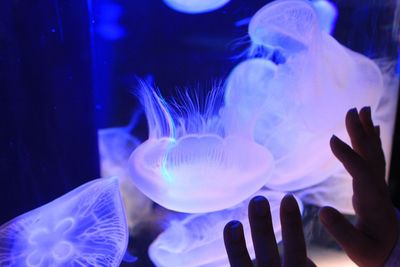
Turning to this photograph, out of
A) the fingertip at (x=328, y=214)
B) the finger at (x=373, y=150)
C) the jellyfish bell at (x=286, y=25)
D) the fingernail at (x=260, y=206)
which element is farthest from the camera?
the jellyfish bell at (x=286, y=25)

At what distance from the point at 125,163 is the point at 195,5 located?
0.43 metres

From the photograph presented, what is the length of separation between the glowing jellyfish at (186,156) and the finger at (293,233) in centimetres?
32

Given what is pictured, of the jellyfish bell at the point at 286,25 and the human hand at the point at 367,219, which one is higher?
the jellyfish bell at the point at 286,25

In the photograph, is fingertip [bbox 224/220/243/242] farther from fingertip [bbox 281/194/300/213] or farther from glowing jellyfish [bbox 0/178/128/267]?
glowing jellyfish [bbox 0/178/128/267]

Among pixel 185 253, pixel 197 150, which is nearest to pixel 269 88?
pixel 197 150

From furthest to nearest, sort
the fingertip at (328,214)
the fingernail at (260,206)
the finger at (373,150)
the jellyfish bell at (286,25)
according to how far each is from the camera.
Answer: the jellyfish bell at (286,25) < the finger at (373,150) < the fingertip at (328,214) < the fingernail at (260,206)

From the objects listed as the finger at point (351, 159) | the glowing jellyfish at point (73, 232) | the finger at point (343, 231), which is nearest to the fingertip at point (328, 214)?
the finger at point (343, 231)

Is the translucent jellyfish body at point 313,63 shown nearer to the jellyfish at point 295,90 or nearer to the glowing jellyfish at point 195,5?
the jellyfish at point 295,90

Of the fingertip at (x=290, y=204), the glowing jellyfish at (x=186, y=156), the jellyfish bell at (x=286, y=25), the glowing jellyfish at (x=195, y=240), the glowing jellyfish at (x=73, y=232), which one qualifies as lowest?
the glowing jellyfish at (x=195, y=240)

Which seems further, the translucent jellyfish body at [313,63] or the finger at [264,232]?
the translucent jellyfish body at [313,63]

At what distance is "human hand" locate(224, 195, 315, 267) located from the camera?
2.08ft

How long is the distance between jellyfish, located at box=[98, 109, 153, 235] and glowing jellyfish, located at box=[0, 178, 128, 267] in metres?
0.02

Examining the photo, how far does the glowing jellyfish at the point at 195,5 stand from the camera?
87 cm

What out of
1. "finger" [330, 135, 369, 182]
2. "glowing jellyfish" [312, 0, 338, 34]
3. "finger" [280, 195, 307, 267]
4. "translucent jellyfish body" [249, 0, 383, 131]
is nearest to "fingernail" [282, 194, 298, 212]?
"finger" [280, 195, 307, 267]
